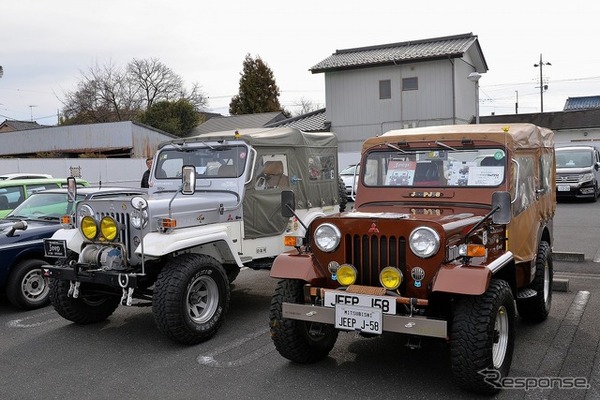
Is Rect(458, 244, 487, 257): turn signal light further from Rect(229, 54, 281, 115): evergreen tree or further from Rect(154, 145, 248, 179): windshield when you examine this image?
Rect(229, 54, 281, 115): evergreen tree

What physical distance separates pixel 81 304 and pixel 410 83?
74.9ft

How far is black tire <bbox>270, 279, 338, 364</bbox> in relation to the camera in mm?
4574

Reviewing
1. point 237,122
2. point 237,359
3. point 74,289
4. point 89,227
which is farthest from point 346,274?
point 237,122

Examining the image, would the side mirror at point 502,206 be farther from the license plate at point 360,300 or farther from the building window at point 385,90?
the building window at point 385,90

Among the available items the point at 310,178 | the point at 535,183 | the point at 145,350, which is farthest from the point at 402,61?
the point at 145,350

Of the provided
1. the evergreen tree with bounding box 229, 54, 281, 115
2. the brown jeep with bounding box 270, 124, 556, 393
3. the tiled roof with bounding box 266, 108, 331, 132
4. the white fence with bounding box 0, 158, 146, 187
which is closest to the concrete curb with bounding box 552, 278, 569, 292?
the brown jeep with bounding box 270, 124, 556, 393

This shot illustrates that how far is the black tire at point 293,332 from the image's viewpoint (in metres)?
4.57

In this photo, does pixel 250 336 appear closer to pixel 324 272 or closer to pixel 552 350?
pixel 324 272

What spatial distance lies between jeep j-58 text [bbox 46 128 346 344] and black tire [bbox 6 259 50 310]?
1.07 metres

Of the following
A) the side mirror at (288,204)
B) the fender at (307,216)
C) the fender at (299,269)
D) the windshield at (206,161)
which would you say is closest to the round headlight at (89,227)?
the windshield at (206,161)

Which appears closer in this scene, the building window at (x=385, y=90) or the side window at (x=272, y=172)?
the side window at (x=272, y=172)

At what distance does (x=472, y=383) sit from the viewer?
3859mm

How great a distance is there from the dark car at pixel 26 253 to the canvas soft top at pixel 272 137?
5.35 feet

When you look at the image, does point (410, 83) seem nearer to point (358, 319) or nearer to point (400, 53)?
point (400, 53)
